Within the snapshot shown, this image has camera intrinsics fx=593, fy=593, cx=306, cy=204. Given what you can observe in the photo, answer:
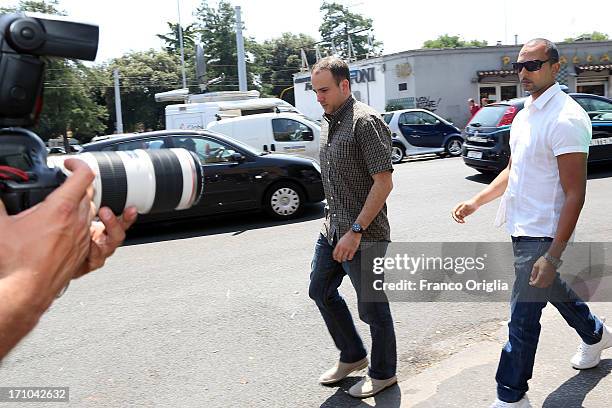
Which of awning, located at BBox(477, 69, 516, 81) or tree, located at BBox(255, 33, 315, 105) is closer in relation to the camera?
awning, located at BBox(477, 69, 516, 81)

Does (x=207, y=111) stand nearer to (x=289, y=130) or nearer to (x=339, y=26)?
(x=289, y=130)

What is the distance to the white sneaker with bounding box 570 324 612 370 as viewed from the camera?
133 inches

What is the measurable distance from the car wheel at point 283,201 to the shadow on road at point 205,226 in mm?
125

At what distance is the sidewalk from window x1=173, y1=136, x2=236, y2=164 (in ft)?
17.8

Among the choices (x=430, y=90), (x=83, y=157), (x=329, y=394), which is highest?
(x=430, y=90)

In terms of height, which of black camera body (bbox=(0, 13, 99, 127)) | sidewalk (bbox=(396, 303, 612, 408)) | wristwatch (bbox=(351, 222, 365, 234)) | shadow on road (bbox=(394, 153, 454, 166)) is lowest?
sidewalk (bbox=(396, 303, 612, 408))

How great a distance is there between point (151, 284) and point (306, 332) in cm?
213

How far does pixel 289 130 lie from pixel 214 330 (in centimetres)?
860

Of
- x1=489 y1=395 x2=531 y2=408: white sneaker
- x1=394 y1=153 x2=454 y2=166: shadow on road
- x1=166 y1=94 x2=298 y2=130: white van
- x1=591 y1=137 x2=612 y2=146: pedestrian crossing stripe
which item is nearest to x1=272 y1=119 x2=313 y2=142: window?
x1=166 y1=94 x2=298 y2=130: white van

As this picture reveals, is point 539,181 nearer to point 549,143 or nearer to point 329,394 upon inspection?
point 549,143

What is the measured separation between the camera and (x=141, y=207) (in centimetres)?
170

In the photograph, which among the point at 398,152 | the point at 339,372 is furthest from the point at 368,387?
the point at 398,152

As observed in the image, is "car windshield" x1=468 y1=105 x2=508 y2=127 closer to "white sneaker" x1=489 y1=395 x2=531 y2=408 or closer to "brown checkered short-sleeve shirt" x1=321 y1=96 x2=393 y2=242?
"brown checkered short-sleeve shirt" x1=321 y1=96 x2=393 y2=242

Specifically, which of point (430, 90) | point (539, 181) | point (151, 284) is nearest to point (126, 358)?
point (151, 284)
